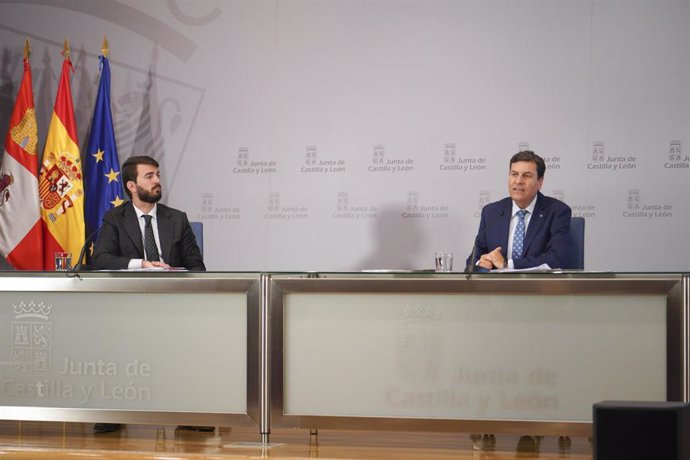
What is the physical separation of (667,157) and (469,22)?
1464 millimetres

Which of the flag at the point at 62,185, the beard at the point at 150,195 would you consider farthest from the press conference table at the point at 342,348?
the flag at the point at 62,185

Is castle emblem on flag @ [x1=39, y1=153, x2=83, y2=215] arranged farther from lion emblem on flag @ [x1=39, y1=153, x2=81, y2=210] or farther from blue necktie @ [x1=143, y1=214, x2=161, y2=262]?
blue necktie @ [x1=143, y1=214, x2=161, y2=262]

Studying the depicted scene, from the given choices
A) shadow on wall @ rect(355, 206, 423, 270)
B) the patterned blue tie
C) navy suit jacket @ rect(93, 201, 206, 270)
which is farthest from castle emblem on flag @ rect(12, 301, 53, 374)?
shadow on wall @ rect(355, 206, 423, 270)

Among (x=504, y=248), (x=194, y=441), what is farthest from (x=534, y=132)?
(x=194, y=441)

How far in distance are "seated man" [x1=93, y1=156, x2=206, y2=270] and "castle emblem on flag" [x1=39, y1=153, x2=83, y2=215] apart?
1167 mm

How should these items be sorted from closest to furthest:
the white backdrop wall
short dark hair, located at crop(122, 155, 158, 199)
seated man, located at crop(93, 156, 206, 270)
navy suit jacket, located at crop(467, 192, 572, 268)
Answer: navy suit jacket, located at crop(467, 192, 572, 268), seated man, located at crop(93, 156, 206, 270), short dark hair, located at crop(122, 155, 158, 199), the white backdrop wall

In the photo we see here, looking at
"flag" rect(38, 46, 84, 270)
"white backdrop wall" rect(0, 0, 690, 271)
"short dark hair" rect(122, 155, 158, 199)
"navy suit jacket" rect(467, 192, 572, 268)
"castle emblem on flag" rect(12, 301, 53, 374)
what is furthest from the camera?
"flag" rect(38, 46, 84, 270)

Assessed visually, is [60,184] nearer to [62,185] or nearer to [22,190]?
[62,185]

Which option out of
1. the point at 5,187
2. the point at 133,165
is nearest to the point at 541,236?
the point at 133,165

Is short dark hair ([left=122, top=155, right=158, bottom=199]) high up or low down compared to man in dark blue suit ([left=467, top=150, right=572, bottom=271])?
up

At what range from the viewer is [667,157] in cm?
562

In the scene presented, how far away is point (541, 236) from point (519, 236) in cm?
13

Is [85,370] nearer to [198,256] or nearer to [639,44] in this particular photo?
[198,256]

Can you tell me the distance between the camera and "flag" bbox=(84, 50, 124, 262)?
601 centimetres
